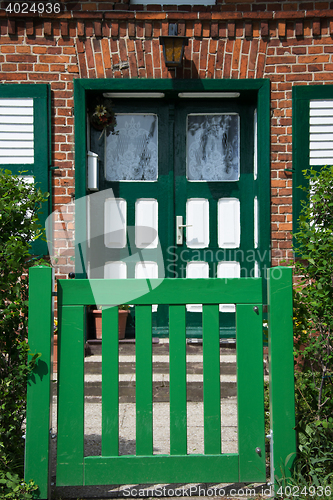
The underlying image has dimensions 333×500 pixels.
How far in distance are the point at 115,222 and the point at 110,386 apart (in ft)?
9.88

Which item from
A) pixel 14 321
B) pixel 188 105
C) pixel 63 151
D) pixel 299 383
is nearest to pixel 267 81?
pixel 188 105

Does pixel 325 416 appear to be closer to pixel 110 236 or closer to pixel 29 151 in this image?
pixel 110 236

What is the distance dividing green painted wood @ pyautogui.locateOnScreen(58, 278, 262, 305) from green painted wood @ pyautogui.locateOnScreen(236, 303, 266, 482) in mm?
90

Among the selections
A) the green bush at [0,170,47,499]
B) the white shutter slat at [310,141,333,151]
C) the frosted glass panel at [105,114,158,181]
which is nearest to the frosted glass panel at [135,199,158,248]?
the frosted glass panel at [105,114,158,181]

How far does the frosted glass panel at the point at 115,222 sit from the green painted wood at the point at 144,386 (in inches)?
111

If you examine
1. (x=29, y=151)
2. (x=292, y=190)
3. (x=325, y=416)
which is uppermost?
(x=29, y=151)

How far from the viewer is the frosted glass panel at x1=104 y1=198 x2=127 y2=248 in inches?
194

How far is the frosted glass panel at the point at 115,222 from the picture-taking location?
4934 millimetres

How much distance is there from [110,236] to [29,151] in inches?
50.8

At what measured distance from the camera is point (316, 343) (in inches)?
85.7

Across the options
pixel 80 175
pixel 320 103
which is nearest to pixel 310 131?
pixel 320 103

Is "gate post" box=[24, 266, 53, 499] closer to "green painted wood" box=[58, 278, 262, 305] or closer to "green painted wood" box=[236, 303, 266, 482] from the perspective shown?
"green painted wood" box=[58, 278, 262, 305]

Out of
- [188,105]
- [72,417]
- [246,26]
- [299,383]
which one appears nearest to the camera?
[72,417]

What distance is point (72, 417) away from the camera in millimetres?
2098
